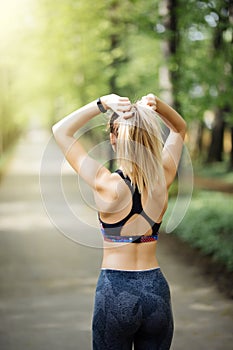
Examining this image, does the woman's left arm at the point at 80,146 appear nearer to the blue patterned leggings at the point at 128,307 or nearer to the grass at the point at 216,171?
the blue patterned leggings at the point at 128,307

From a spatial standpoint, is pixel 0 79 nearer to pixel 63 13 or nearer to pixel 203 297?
pixel 63 13

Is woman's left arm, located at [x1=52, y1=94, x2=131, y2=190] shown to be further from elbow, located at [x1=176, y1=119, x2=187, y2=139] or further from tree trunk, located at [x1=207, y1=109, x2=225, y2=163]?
tree trunk, located at [x1=207, y1=109, x2=225, y2=163]

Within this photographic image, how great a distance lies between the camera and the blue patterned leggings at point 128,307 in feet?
9.55

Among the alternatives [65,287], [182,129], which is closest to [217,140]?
[65,287]

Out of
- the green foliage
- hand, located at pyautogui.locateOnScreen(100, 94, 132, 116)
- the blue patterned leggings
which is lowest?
the green foliage

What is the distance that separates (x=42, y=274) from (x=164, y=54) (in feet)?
28.9

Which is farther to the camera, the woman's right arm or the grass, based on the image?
the grass

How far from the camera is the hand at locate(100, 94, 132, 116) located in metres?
2.82

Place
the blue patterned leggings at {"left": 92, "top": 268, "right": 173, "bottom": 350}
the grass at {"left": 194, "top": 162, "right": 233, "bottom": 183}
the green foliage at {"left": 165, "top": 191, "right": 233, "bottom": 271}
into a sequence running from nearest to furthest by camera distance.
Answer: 1. the blue patterned leggings at {"left": 92, "top": 268, "right": 173, "bottom": 350}
2. the green foliage at {"left": 165, "top": 191, "right": 233, "bottom": 271}
3. the grass at {"left": 194, "top": 162, "right": 233, "bottom": 183}

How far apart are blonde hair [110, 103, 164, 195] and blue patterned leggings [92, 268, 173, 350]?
1.39 ft

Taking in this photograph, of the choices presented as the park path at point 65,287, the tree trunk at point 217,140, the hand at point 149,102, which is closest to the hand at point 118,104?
the hand at point 149,102

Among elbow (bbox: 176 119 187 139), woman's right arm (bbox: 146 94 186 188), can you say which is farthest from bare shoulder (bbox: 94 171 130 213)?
elbow (bbox: 176 119 187 139)

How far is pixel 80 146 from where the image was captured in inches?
119

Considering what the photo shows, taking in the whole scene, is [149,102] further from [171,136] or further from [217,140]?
[217,140]
